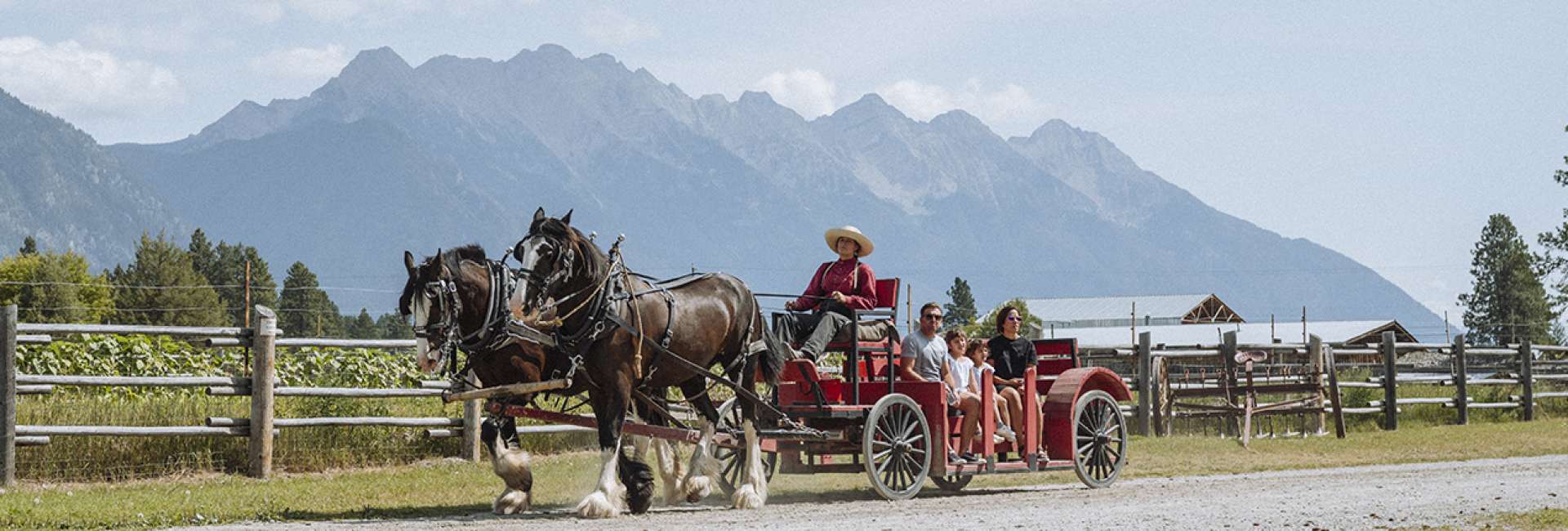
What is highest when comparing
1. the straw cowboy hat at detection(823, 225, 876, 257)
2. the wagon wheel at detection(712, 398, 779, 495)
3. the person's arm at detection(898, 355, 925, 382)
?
the straw cowboy hat at detection(823, 225, 876, 257)

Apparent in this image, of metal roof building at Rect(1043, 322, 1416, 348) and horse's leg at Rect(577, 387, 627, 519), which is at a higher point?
metal roof building at Rect(1043, 322, 1416, 348)

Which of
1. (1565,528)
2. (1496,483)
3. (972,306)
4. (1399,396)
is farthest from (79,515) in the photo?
(972,306)

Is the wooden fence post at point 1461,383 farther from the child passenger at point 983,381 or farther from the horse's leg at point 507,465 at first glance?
the horse's leg at point 507,465

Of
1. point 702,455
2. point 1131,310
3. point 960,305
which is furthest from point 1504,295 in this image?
point 702,455

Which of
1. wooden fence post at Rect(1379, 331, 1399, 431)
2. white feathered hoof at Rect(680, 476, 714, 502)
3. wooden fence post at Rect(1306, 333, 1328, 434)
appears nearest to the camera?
white feathered hoof at Rect(680, 476, 714, 502)

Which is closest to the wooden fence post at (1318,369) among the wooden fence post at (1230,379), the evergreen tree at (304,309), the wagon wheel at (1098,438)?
the wooden fence post at (1230,379)

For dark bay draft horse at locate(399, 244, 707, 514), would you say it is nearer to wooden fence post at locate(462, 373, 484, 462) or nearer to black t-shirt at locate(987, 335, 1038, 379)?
black t-shirt at locate(987, 335, 1038, 379)

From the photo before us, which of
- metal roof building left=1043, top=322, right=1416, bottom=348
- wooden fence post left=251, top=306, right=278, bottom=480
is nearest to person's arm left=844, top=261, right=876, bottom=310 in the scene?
wooden fence post left=251, top=306, right=278, bottom=480

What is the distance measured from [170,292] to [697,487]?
3140 inches

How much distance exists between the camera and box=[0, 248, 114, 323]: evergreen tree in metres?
80.6

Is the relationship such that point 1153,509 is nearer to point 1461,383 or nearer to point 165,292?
point 1461,383

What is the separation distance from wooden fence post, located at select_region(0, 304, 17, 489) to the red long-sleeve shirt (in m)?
6.96

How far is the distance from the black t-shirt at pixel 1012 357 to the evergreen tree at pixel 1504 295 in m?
77.3

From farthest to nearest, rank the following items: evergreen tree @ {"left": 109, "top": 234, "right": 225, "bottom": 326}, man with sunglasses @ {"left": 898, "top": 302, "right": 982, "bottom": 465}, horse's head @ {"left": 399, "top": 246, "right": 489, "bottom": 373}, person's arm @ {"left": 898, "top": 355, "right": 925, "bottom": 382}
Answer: evergreen tree @ {"left": 109, "top": 234, "right": 225, "bottom": 326} < man with sunglasses @ {"left": 898, "top": 302, "right": 982, "bottom": 465} < person's arm @ {"left": 898, "top": 355, "right": 925, "bottom": 382} < horse's head @ {"left": 399, "top": 246, "right": 489, "bottom": 373}
